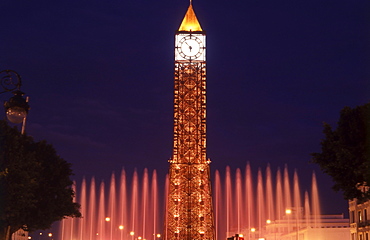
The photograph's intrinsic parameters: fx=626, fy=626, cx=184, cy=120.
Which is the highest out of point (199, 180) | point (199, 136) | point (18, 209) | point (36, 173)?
point (199, 136)

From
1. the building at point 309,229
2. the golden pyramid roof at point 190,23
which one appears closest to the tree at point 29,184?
the building at point 309,229

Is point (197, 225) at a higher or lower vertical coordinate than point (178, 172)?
lower

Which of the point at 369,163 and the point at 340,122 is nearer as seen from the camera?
the point at 369,163

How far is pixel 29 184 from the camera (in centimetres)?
4197

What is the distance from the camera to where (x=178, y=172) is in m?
92.9

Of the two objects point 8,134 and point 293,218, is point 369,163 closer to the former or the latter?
point 8,134

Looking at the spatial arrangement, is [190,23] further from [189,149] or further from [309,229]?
[309,229]

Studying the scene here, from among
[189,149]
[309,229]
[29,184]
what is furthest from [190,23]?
[29,184]

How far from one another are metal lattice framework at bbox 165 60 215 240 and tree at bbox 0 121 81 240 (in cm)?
3875

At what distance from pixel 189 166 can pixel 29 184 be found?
172ft

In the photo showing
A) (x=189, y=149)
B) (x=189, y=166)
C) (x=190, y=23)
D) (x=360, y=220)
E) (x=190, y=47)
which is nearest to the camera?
(x=360, y=220)

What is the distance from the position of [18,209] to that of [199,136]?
5497 cm

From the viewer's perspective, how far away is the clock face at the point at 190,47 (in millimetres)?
98000

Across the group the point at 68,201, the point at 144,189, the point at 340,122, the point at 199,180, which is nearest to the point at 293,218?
the point at 144,189
